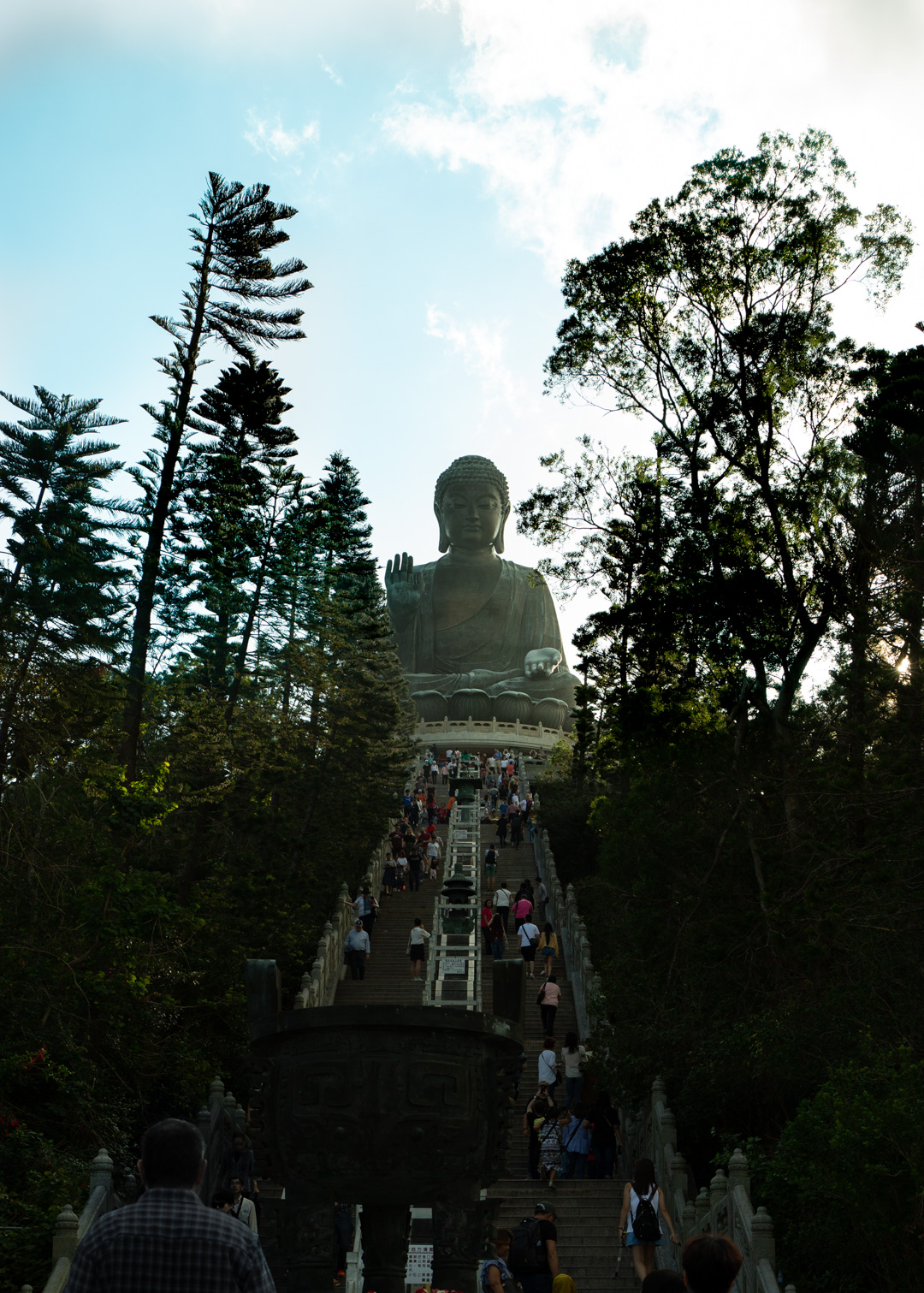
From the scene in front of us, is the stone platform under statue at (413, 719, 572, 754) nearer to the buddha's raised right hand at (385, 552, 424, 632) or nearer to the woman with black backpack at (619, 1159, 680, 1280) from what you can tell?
the buddha's raised right hand at (385, 552, 424, 632)

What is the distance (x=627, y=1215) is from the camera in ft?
27.8

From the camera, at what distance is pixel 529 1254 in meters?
8.39

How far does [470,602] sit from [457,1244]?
45.7 meters

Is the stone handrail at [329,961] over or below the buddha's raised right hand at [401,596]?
below

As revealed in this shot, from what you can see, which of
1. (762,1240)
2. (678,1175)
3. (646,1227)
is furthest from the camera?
(678,1175)

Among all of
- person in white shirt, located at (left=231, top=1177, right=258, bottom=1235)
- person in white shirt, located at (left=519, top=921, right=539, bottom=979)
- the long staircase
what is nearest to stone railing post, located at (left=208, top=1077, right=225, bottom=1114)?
the long staircase

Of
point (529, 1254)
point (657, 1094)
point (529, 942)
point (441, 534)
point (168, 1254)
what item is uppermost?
point (441, 534)

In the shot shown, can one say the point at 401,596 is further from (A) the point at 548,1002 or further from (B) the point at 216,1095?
(B) the point at 216,1095

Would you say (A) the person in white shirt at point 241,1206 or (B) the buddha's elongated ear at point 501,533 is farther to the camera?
(B) the buddha's elongated ear at point 501,533

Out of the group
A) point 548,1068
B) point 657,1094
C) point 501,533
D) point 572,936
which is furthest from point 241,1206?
point 501,533

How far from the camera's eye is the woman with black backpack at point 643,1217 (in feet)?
27.1

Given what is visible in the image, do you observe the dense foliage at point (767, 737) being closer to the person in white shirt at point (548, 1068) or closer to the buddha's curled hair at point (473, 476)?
the person in white shirt at point (548, 1068)

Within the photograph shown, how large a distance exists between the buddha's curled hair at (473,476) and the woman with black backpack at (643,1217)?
142 feet

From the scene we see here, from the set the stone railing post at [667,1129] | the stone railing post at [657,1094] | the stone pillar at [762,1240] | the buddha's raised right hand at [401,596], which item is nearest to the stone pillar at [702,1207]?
the stone railing post at [667,1129]
